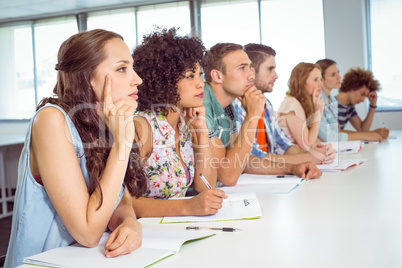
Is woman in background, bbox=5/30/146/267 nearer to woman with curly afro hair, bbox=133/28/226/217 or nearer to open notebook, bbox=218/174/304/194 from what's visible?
woman with curly afro hair, bbox=133/28/226/217

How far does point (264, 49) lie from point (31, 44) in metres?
6.23

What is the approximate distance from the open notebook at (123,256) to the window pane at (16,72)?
7.45 meters

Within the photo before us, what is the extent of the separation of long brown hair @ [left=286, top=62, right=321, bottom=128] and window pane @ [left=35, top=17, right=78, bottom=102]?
5342 millimetres

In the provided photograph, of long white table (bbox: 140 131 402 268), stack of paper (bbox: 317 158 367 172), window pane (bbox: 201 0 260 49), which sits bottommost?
long white table (bbox: 140 131 402 268)

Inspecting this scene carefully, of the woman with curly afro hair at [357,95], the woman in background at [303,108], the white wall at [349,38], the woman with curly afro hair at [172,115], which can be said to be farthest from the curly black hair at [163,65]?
the white wall at [349,38]

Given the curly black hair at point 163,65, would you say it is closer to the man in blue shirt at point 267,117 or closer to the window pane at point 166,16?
the man in blue shirt at point 267,117

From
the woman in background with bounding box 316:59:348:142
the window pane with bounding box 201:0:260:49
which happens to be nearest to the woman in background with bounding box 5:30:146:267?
the woman in background with bounding box 316:59:348:142

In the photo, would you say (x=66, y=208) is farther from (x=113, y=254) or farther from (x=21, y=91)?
(x=21, y=91)

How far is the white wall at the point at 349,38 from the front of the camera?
5641mm

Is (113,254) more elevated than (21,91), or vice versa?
(21,91)

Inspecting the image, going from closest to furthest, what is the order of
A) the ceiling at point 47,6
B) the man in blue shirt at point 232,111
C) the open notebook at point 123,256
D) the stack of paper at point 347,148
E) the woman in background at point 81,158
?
the open notebook at point 123,256
the woman in background at point 81,158
the man in blue shirt at point 232,111
the stack of paper at point 347,148
the ceiling at point 47,6

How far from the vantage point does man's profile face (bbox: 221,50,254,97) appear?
2219 mm

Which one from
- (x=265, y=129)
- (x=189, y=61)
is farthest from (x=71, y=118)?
(x=265, y=129)

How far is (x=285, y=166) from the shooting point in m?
2.03
